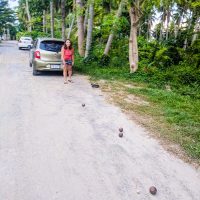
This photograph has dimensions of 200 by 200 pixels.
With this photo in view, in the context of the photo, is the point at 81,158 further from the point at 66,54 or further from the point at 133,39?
the point at 133,39

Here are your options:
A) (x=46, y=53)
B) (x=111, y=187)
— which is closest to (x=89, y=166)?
(x=111, y=187)

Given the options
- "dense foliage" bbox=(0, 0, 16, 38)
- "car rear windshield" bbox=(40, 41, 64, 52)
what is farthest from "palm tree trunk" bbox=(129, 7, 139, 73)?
"dense foliage" bbox=(0, 0, 16, 38)

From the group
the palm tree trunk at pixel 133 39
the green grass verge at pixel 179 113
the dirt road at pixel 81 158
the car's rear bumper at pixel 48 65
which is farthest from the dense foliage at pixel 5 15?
the dirt road at pixel 81 158

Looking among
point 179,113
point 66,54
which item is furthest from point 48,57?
point 179,113

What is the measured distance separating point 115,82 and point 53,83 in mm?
2630

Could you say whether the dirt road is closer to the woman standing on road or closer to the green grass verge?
the green grass verge

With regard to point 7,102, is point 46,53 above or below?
above

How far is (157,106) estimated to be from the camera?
9156mm

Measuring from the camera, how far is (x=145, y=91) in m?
11.2

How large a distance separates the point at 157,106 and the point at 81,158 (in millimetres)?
4408

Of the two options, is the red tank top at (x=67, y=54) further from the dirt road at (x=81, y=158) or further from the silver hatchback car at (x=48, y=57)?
the dirt road at (x=81, y=158)

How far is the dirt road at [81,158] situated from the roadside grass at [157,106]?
1.56ft

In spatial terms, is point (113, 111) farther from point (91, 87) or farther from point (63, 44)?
point (63, 44)

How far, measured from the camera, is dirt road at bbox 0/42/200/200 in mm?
4301
